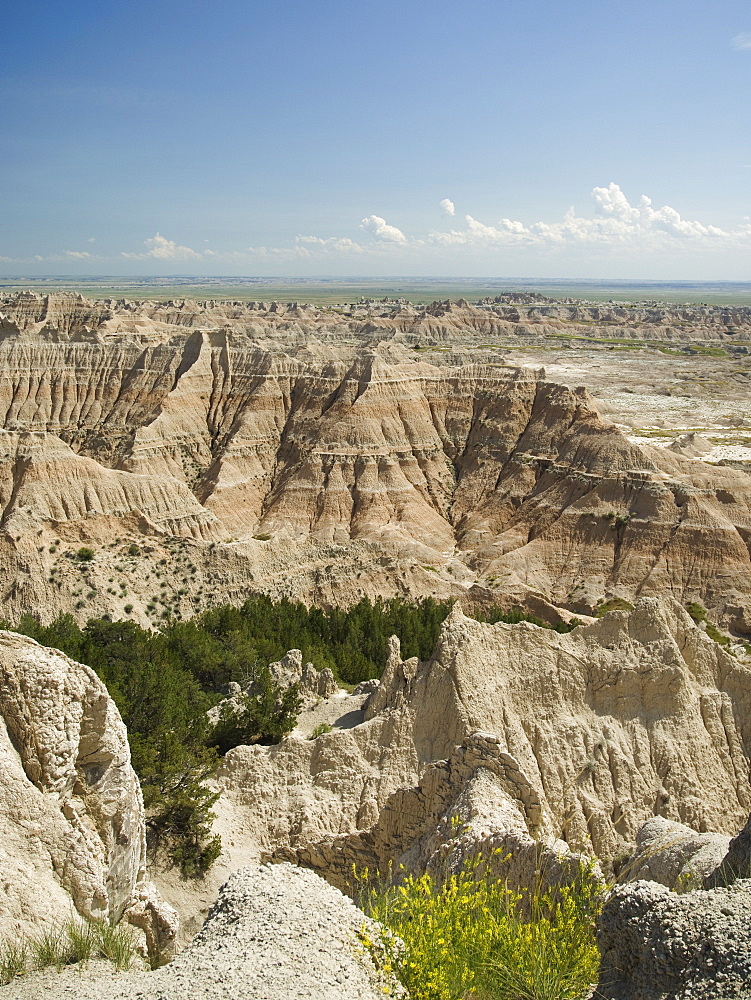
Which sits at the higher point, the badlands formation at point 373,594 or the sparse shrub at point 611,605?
the badlands formation at point 373,594

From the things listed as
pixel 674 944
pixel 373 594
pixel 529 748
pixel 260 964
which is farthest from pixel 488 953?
pixel 373 594

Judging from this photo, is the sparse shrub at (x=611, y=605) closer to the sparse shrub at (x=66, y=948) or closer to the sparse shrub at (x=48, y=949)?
the sparse shrub at (x=66, y=948)

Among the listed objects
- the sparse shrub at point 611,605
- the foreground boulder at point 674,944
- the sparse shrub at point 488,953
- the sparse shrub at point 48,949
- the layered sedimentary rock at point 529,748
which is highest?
the foreground boulder at point 674,944

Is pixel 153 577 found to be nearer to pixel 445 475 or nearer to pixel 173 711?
pixel 173 711

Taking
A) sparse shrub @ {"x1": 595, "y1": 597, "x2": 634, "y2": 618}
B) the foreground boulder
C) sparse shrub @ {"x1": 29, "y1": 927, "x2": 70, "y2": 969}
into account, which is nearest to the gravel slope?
sparse shrub @ {"x1": 29, "y1": 927, "x2": 70, "y2": 969}

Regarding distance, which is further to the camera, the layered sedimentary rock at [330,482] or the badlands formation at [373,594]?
the layered sedimentary rock at [330,482]

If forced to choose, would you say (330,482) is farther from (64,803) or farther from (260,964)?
(260,964)

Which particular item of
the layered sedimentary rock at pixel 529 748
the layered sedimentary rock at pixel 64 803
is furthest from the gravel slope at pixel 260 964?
the layered sedimentary rock at pixel 529 748
